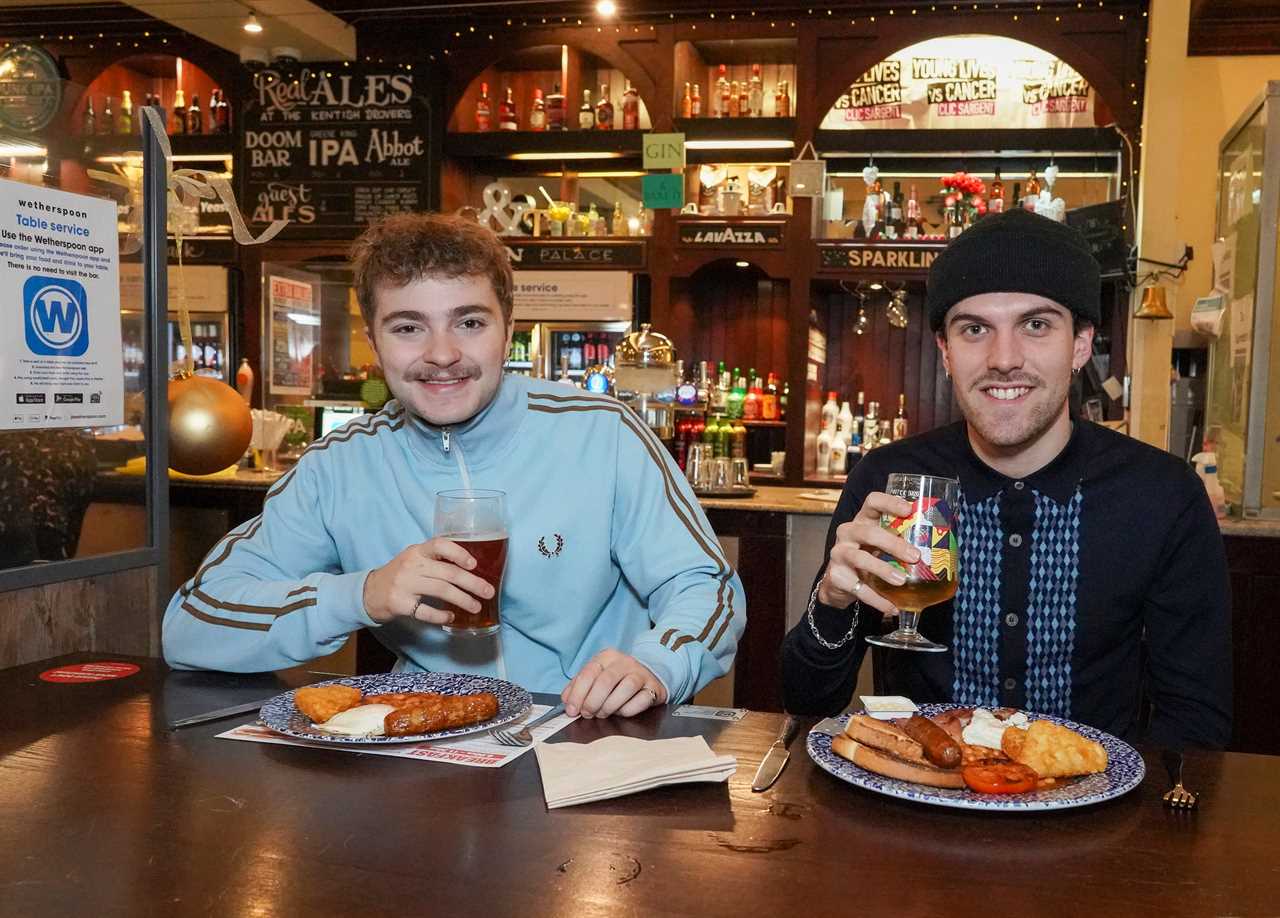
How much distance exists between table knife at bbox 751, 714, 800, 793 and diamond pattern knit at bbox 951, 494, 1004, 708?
51 centimetres

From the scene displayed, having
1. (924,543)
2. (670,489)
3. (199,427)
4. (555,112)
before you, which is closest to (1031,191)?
(555,112)

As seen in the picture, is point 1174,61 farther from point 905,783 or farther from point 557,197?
point 905,783

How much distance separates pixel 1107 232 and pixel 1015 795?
4.57 meters

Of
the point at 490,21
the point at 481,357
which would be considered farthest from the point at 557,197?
the point at 481,357

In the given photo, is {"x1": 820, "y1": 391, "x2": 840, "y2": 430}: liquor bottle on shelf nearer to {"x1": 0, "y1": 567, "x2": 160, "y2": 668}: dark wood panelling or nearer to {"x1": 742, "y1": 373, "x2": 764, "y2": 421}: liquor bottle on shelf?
{"x1": 742, "y1": 373, "x2": 764, "y2": 421}: liquor bottle on shelf

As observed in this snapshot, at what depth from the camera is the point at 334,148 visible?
243 inches

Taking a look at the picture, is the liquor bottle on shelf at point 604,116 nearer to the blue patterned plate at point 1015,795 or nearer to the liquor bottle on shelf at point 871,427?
the liquor bottle on shelf at point 871,427

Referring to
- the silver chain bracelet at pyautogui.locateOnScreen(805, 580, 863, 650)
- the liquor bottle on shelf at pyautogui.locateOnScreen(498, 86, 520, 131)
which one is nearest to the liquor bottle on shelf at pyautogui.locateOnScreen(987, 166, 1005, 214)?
the liquor bottle on shelf at pyautogui.locateOnScreen(498, 86, 520, 131)

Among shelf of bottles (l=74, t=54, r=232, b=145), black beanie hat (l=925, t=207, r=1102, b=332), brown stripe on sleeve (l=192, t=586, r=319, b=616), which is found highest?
shelf of bottles (l=74, t=54, r=232, b=145)

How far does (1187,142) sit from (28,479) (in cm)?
624

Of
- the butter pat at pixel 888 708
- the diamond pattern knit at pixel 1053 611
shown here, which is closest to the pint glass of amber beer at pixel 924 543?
the butter pat at pixel 888 708

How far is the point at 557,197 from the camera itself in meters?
6.41

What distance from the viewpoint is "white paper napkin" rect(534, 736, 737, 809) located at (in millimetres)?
1041

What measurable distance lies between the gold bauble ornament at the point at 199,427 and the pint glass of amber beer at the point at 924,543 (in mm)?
1601
